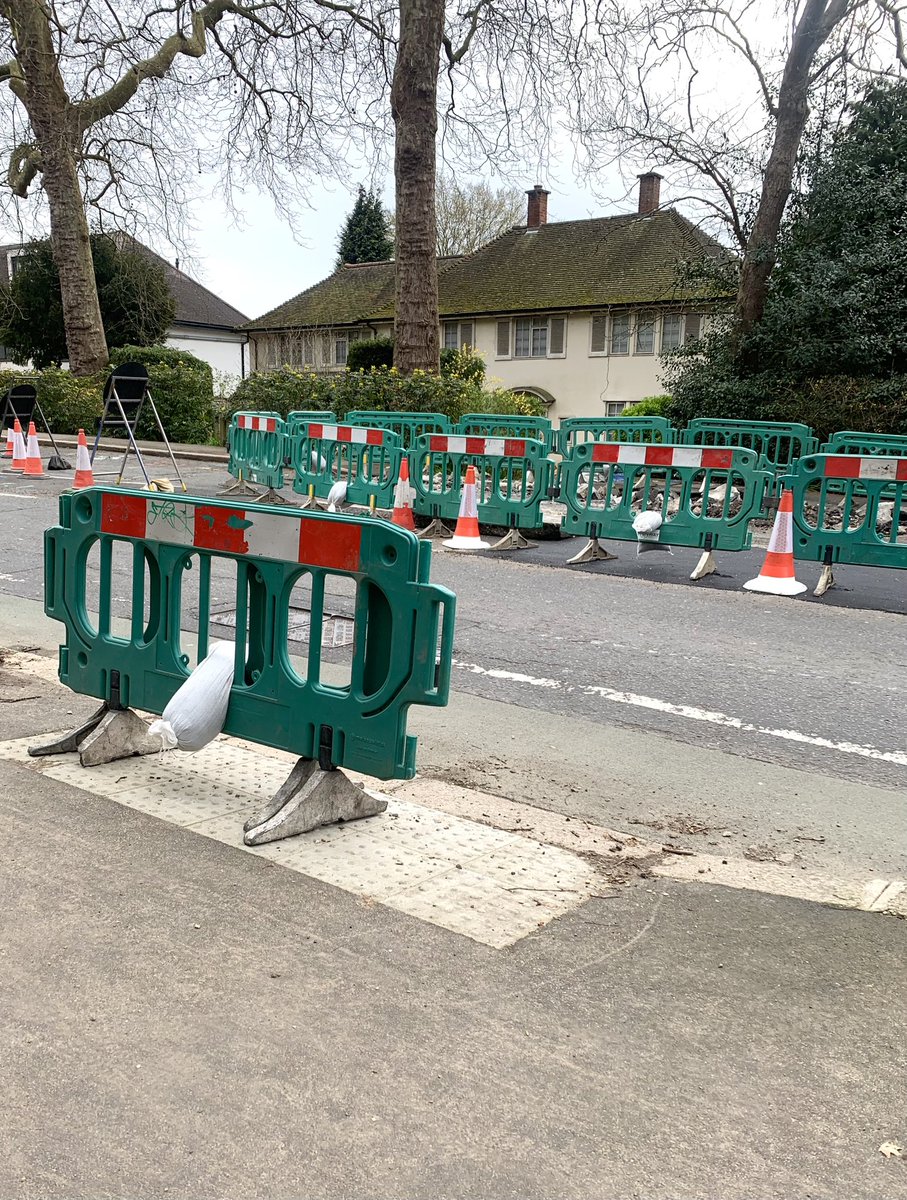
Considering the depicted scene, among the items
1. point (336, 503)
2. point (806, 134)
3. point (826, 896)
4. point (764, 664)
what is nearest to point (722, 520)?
point (764, 664)

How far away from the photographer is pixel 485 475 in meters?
11.9

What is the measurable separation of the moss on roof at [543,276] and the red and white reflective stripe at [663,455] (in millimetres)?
28031

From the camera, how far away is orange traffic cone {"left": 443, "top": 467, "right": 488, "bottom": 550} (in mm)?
11281

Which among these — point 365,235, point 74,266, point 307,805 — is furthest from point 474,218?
point 307,805

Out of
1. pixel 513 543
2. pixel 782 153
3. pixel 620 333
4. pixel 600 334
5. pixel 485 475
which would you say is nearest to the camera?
pixel 513 543

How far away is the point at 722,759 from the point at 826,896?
1513mm

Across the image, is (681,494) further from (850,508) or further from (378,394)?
(378,394)

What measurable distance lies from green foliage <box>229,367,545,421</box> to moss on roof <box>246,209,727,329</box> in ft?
67.7

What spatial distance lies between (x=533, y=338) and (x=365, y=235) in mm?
23419

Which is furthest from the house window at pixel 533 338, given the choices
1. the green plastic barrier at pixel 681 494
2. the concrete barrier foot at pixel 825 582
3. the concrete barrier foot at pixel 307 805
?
the concrete barrier foot at pixel 307 805

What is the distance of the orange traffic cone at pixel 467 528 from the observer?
11281 mm

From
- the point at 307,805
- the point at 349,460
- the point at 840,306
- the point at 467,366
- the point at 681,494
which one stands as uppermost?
the point at 840,306

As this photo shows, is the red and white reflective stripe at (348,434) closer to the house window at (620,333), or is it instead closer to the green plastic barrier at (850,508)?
the green plastic barrier at (850,508)

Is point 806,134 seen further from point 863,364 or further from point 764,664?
point 764,664
